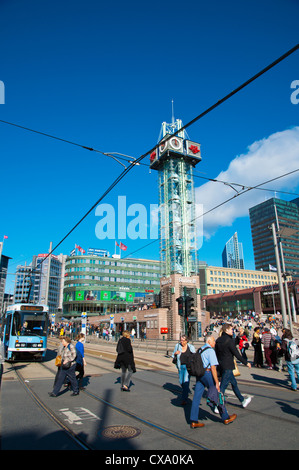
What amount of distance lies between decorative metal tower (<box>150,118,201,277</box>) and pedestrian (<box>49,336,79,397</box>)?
46183 mm

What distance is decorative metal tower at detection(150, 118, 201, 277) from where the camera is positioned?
56.9m

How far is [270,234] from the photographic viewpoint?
161 m

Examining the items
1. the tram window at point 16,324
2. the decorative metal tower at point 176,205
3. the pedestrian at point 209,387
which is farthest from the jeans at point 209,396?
the decorative metal tower at point 176,205

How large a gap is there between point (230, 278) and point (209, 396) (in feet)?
437

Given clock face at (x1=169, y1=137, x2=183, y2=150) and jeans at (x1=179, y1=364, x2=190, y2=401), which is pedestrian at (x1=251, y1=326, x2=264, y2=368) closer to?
jeans at (x1=179, y1=364, x2=190, y2=401)

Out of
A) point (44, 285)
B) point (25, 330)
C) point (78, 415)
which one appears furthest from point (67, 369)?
point (44, 285)

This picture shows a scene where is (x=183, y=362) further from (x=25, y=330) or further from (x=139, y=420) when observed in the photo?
(x=25, y=330)

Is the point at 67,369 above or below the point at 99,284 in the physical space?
below

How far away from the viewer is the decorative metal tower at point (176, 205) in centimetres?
5694

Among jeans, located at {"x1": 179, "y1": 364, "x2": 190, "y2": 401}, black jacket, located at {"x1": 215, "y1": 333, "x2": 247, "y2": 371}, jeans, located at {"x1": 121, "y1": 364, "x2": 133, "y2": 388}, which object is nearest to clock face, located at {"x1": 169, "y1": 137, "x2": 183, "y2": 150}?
jeans, located at {"x1": 121, "y1": 364, "x2": 133, "y2": 388}

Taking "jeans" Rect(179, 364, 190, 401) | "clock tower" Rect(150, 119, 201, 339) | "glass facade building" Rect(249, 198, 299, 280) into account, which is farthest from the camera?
"glass facade building" Rect(249, 198, 299, 280)
